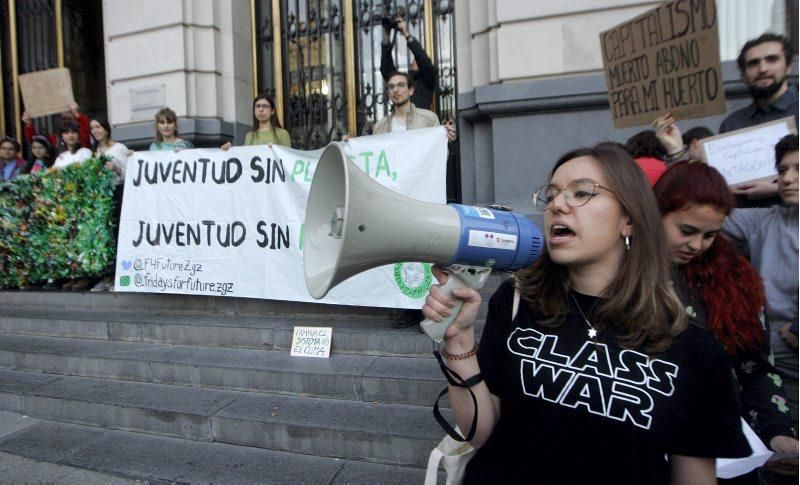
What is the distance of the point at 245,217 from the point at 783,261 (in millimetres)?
3725

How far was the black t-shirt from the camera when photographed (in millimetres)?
1299

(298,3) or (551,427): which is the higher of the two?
(298,3)

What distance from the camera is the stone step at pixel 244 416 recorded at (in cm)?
290

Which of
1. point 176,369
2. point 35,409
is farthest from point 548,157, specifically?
point 35,409

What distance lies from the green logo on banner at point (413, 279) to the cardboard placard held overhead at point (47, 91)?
198 inches

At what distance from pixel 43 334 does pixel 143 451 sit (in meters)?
2.42

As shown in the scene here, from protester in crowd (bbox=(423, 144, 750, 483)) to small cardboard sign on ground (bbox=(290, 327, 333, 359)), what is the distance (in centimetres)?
233

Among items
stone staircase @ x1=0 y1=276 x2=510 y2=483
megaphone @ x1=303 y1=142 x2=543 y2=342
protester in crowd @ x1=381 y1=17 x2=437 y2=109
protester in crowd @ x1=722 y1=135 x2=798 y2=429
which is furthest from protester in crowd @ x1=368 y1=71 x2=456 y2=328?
megaphone @ x1=303 y1=142 x2=543 y2=342

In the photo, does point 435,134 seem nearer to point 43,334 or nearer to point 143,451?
point 143,451

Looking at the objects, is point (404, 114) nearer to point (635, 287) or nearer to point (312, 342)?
point (312, 342)

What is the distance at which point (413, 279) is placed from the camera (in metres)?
3.81

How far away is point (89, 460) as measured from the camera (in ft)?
10.2

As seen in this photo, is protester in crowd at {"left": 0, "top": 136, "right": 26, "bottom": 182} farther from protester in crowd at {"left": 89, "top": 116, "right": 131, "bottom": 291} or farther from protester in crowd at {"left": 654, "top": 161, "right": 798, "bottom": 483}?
protester in crowd at {"left": 654, "top": 161, "right": 798, "bottom": 483}

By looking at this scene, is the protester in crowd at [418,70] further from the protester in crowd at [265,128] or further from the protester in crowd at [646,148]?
the protester in crowd at [646,148]
